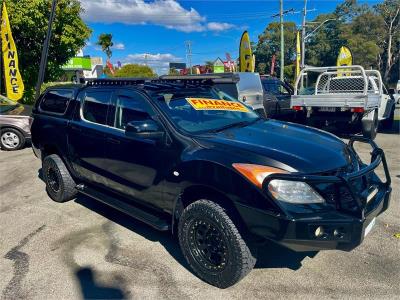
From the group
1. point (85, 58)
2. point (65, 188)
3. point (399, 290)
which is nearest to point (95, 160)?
point (65, 188)

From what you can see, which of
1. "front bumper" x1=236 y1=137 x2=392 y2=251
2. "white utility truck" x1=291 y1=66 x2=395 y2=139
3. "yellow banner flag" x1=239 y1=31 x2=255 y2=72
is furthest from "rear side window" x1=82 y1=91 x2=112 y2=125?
"yellow banner flag" x1=239 y1=31 x2=255 y2=72

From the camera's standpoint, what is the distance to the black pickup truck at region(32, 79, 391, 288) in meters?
2.53

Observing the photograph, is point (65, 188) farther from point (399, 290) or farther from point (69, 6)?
point (69, 6)

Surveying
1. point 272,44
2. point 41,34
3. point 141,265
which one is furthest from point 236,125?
point 272,44

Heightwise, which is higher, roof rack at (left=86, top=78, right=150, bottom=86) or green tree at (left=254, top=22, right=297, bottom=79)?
green tree at (left=254, top=22, right=297, bottom=79)

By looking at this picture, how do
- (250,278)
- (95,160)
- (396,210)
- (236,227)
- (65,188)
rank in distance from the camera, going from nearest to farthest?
(236,227)
(250,278)
(95,160)
(396,210)
(65,188)

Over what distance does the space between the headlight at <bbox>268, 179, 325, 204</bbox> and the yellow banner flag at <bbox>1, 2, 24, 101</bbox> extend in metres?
11.9

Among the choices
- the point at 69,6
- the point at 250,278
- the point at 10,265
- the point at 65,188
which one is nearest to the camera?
the point at 250,278

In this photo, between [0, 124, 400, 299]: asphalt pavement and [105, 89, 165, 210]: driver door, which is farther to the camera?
[105, 89, 165, 210]: driver door

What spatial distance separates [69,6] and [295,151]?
16138 mm

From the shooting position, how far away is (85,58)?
3641cm

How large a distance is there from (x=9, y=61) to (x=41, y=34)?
3.50 meters

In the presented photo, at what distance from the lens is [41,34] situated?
14711 mm

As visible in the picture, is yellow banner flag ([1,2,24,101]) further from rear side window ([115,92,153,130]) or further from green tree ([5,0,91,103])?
rear side window ([115,92,153,130])
